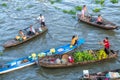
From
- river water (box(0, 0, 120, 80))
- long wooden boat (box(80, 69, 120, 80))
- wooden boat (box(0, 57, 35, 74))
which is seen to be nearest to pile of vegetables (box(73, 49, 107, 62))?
river water (box(0, 0, 120, 80))

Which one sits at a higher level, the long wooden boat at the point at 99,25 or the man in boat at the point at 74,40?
the long wooden boat at the point at 99,25

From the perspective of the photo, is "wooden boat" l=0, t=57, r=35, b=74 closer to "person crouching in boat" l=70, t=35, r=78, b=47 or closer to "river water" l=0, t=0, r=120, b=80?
"river water" l=0, t=0, r=120, b=80

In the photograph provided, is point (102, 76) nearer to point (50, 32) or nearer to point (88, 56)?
point (88, 56)

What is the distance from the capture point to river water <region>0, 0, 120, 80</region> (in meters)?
21.9

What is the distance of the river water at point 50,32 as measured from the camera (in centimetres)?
2192

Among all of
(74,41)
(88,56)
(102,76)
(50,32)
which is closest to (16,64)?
(74,41)

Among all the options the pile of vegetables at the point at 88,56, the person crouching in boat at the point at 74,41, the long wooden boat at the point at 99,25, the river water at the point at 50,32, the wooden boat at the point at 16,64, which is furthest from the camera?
the long wooden boat at the point at 99,25

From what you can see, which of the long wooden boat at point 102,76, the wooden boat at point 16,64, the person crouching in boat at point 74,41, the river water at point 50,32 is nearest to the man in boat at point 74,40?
the person crouching in boat at point 74,41

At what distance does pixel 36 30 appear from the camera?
27688 mm

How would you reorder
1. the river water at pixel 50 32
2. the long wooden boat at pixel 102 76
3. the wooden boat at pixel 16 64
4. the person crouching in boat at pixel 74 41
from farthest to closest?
1. the person crouching in boat at pixel 74 41
2. the river water at pixel 50 32
3. the wooden boat at pixel 16 64
4. the long wooden boat at pixel 102 76

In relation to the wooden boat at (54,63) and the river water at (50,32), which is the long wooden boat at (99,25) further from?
the wooden boat at (54,63)

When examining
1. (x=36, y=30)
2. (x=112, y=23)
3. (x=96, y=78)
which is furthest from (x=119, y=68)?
(x=36, y=30)

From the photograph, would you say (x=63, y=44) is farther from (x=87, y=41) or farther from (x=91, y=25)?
(x=91, y=25)

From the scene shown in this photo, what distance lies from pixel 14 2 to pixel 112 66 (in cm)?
1873
